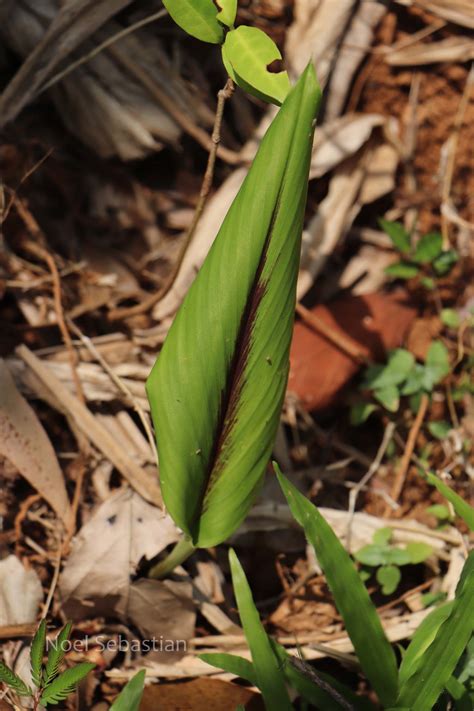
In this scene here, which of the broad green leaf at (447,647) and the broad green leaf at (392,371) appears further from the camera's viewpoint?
the broad green leaf at (392,371)

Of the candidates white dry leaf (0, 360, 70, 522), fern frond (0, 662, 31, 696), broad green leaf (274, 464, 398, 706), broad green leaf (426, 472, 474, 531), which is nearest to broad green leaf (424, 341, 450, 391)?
broad green leaf (426, 472, 474, 531)

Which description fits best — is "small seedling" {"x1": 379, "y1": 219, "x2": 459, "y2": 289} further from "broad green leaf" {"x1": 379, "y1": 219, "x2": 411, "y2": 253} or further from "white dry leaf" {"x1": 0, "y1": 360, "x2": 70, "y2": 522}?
"white dry leaf" {"x1": 0, "y1": 360, "x2": 70, "y2": 522}

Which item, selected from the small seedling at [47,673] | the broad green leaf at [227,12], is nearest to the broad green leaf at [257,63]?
the broad green leaf at [227,12]

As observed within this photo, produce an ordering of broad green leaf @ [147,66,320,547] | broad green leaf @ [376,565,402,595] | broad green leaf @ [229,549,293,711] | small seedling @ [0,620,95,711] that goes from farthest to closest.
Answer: broad green leaf @ [376,565,402,595], broad green leaf @ [229,549,293,711], small seedling @ [0,620,95,711], broad green leaf @ [147,66,320,547]

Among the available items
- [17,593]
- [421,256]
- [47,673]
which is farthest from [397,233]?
[47,673]

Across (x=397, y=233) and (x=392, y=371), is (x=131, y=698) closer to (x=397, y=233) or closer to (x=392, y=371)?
(x=392, y=371)

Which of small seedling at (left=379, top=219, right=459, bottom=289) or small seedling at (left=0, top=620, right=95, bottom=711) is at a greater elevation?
small seedling at (left=379, top=219, right=459, bottom=289)

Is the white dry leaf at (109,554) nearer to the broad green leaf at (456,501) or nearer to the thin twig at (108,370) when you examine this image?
the thin twig at (108,370)
